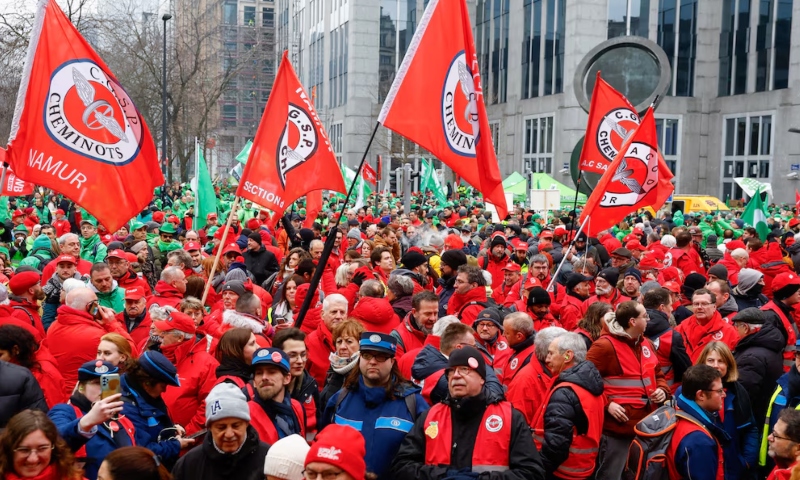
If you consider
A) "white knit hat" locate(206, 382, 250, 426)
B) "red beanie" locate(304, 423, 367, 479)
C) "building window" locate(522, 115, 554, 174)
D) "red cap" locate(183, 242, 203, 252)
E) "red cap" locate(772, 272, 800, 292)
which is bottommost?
"red beanie" locate(304, 423, 367, 479)

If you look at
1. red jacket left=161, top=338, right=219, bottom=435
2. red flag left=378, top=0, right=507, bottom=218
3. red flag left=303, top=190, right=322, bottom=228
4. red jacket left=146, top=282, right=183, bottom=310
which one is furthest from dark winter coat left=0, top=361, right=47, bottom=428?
red flag left=303, top=190, right=322, bottom=228

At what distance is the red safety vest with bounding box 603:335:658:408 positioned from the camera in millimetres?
5898

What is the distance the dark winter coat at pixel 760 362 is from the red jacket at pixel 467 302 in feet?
7.00

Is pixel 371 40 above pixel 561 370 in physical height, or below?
above

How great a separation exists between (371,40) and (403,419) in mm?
57655

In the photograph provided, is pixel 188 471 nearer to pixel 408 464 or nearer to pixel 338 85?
pixel 408 464

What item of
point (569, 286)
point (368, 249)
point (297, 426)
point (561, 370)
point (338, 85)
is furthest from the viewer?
point (338, 85)

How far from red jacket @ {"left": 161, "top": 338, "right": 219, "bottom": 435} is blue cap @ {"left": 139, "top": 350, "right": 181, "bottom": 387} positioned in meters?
0.56

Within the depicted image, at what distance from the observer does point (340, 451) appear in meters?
3.74

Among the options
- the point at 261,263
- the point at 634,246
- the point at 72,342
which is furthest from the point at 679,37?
the point at 72,342

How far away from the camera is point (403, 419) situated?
4.98 meters

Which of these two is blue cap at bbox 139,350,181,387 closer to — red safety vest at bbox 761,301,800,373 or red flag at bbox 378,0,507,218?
red flag at bbox 378,0,507,218

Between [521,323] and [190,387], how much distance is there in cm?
230

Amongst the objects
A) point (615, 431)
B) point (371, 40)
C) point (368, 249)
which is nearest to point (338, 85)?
point (371, 40)
